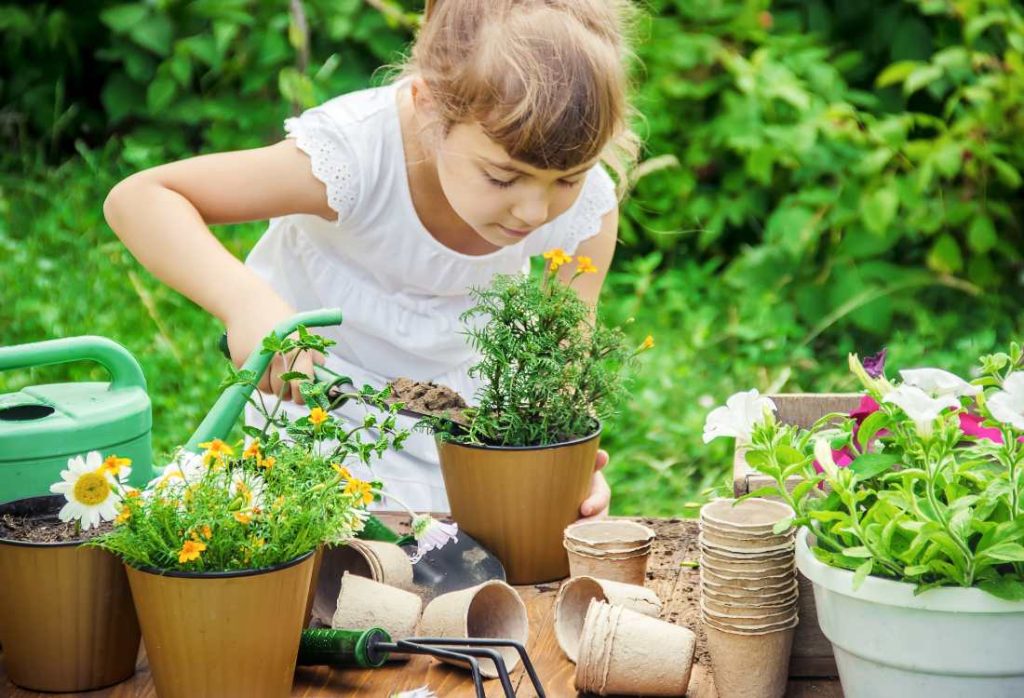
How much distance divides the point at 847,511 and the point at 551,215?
2.32 ft

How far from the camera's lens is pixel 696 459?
2.78m

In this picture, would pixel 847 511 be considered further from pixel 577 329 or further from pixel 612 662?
pixel 577 329

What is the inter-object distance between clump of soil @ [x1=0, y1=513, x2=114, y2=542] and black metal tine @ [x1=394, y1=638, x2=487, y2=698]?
0.80 ft

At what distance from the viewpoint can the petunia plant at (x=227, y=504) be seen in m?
0.89

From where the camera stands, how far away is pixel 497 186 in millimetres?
1398

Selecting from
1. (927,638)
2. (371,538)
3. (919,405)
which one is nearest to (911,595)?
(927,638)

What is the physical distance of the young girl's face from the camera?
1382 mm

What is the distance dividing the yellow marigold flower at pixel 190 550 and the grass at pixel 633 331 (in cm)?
172

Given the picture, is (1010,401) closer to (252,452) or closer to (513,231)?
(252,452)

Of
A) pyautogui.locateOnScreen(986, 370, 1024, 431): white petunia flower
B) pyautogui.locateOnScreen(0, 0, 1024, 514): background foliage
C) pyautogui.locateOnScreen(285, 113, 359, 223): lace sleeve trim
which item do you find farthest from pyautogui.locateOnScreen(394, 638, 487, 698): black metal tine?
pyautogui.locateOnScreen(0, 0, 1024, 514): background foliage

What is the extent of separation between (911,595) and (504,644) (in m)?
0.31

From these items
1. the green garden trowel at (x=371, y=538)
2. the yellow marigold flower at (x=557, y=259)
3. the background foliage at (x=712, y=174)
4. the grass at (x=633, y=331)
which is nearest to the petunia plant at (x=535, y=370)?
the yellow marigold flower at (x=557, y=259)

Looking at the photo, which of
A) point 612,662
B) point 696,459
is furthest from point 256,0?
point 612,662

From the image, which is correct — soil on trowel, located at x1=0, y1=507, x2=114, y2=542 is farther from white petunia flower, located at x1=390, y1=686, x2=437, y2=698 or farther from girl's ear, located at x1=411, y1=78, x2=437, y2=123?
girl's ear, located at x1=411, y1=78, x2=437, y2=123
